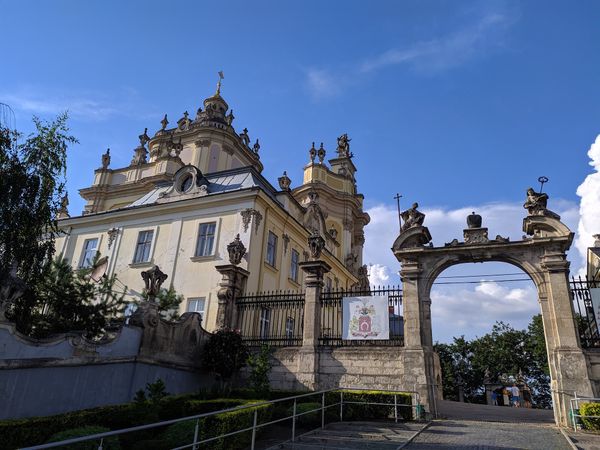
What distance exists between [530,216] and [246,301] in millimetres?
11033

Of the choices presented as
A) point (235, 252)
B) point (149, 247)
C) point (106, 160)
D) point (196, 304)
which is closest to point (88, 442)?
point (235, 252)

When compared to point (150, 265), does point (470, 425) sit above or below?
below

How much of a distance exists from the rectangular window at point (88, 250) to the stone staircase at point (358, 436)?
1998 centimetres

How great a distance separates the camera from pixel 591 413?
11547mm

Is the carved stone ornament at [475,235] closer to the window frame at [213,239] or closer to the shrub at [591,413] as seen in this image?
the shrub at [591,413]

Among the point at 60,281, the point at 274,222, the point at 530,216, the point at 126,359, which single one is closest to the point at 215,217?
the point at 274,222

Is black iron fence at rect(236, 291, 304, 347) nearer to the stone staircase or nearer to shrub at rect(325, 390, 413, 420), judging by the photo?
shrub at rect(325, 390, 413, 420)

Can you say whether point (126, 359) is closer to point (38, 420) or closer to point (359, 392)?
point (38, 420)

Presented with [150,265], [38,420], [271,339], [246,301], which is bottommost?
[38,420]

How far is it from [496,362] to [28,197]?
179 feet

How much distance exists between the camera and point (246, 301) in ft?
59.0

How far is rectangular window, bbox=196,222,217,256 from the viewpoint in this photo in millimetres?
23266

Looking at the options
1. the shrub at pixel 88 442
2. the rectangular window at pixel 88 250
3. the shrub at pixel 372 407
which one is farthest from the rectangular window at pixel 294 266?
the shrub at pixel 88 442

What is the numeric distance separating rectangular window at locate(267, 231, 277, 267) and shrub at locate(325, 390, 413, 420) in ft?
37.7
